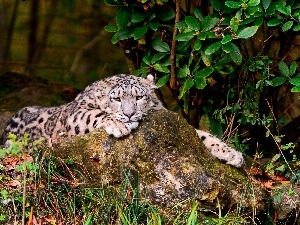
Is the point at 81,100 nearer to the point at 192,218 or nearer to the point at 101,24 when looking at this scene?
the point at 192,218

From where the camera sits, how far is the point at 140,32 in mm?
6629

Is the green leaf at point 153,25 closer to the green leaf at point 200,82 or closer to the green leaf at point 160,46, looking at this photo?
the green leaf at point 160,46

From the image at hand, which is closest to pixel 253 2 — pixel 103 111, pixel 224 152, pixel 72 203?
pixel 224 152

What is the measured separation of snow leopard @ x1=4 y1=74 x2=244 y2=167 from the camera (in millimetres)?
6102

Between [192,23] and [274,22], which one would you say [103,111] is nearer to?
[192,23]

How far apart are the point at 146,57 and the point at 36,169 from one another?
5.71ft

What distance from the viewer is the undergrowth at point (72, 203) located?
541cm

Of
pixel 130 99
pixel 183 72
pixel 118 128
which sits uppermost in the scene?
A: pixel 183 72

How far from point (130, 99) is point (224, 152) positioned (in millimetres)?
826

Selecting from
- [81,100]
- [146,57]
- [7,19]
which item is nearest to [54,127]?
[81,100]

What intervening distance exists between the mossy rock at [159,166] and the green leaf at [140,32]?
0.84m

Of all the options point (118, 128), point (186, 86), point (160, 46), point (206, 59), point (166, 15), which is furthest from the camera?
point (160, 46)

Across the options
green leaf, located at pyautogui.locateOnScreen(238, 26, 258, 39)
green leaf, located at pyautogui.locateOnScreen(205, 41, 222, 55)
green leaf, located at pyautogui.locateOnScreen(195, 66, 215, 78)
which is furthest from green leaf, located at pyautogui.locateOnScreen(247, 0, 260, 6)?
green leaf, located at pyautogui.locateOnScreen(195, 66, 215, 78)

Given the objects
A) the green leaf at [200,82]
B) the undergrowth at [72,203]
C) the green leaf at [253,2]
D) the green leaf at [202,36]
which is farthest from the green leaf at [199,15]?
the undergrowth at [72,203]
